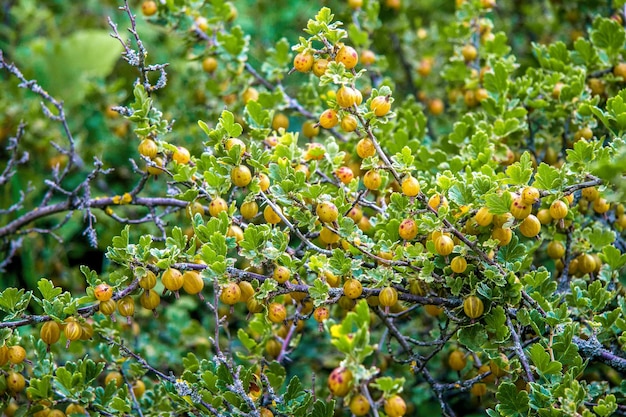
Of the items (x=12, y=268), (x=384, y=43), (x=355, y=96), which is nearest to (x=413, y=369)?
(x=355, y=96)

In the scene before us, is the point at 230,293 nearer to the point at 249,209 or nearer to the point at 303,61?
the point at 249,209

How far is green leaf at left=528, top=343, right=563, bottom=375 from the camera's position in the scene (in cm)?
126

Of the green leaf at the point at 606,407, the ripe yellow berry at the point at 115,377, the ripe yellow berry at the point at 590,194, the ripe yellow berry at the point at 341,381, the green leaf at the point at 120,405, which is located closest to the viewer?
the ripe yellow berry at the point at 341,381

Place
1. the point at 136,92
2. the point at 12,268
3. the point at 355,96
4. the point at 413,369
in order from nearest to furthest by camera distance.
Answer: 1. the point at 355,96
2. the point at 136,92
3. the point at 413,369
4. the point at 12,268

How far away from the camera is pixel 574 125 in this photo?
1.85 m

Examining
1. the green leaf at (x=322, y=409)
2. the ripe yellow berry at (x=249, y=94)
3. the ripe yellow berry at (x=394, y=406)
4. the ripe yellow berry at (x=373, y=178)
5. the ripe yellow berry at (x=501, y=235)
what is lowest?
the ripe yellow berry at (x=394, y=406)

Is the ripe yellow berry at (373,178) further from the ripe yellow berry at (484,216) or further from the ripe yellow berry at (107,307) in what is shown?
the ripe yellow berry at (107,307)

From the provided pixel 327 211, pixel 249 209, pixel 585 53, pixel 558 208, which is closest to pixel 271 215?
pixel 249 209

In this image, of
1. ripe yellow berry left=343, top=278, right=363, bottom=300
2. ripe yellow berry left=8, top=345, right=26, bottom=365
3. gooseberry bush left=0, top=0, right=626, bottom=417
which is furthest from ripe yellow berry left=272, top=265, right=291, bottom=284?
ripe yellow berry left=8, top=345, right=26, bottom=365

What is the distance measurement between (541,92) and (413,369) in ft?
2.93

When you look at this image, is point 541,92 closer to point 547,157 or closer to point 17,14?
point 547,157

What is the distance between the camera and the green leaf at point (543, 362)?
1.26 metres

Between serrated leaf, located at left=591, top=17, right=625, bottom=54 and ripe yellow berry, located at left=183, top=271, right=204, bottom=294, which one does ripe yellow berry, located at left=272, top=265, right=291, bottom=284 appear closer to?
ripe yellow berry, located at left=183, top=271, right=204, bottom=294

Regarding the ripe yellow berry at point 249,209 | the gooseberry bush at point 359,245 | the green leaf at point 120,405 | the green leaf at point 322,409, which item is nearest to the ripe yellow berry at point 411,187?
the gooseberry bush at point 359,245
